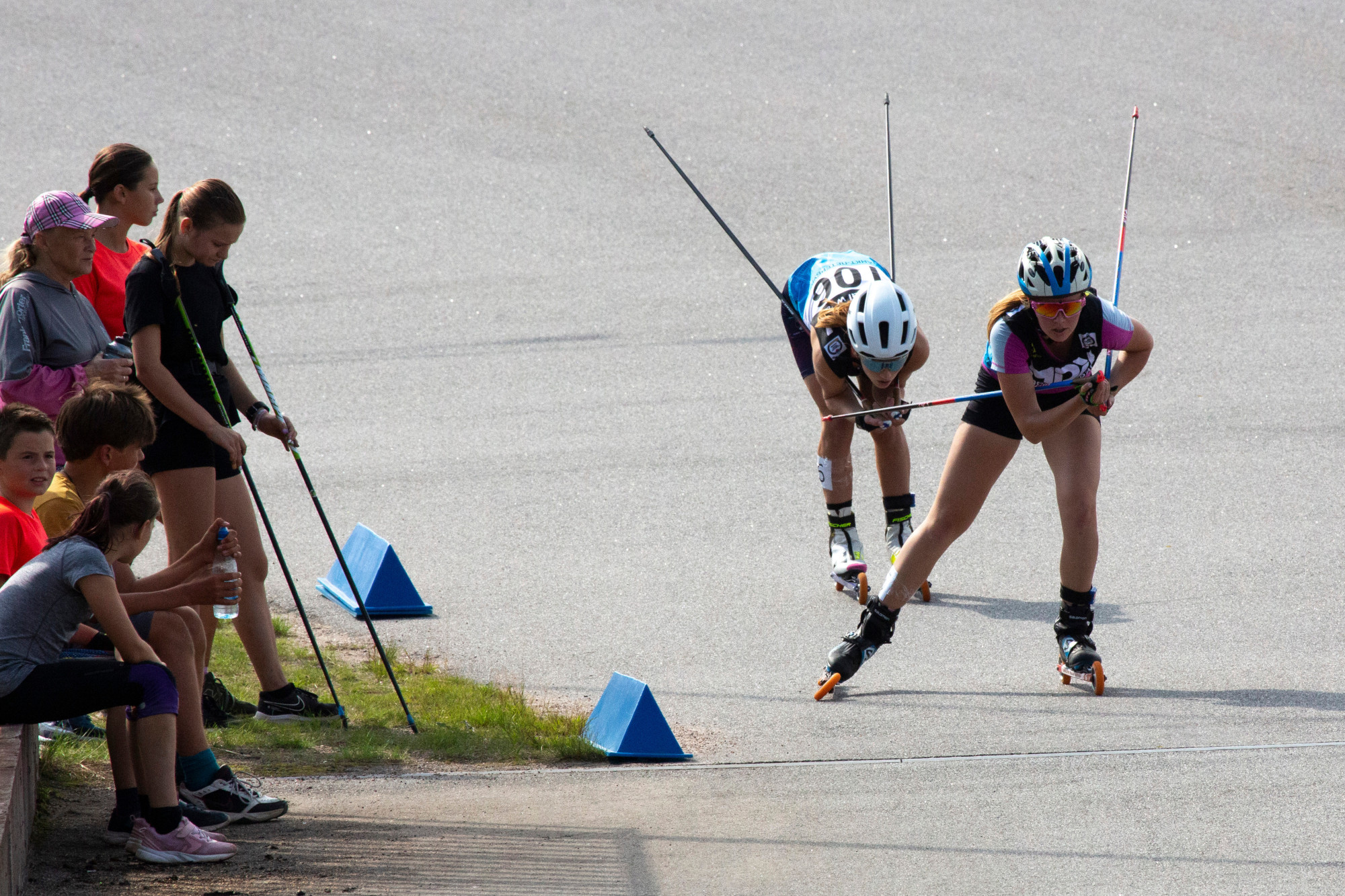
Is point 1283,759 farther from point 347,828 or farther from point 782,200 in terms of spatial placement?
point 782,200

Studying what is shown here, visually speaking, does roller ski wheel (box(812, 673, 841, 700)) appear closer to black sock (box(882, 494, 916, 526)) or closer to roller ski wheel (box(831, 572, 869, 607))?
roller ski wheel (box(831, 572, 869, 607))

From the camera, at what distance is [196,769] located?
14.8ft

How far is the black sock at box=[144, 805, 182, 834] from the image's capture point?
163 inches

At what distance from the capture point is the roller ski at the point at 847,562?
7.55 meters

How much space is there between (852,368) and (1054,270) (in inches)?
70.6

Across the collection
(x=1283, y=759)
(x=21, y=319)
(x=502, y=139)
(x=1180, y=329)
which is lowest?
(x=1283, y=759)

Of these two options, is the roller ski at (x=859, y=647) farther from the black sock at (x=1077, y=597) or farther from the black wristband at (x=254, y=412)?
the black wristband at (x=254, y=412)

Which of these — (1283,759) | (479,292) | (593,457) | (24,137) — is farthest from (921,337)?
(24,137)

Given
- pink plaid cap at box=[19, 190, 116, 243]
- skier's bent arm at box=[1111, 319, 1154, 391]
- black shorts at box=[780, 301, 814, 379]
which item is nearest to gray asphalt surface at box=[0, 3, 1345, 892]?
black shorts at box=[780, 301, 814, 379]

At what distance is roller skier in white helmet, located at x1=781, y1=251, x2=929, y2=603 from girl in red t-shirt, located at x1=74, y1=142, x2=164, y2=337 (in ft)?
10.7

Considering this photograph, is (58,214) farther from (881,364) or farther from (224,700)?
(881,364)

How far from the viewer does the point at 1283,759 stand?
5148mm

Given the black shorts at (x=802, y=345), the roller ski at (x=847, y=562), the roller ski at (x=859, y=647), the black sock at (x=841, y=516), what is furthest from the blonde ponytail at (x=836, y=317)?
the roller ski at (x=859, y=647)

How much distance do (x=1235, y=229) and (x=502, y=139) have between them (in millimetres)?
8673
